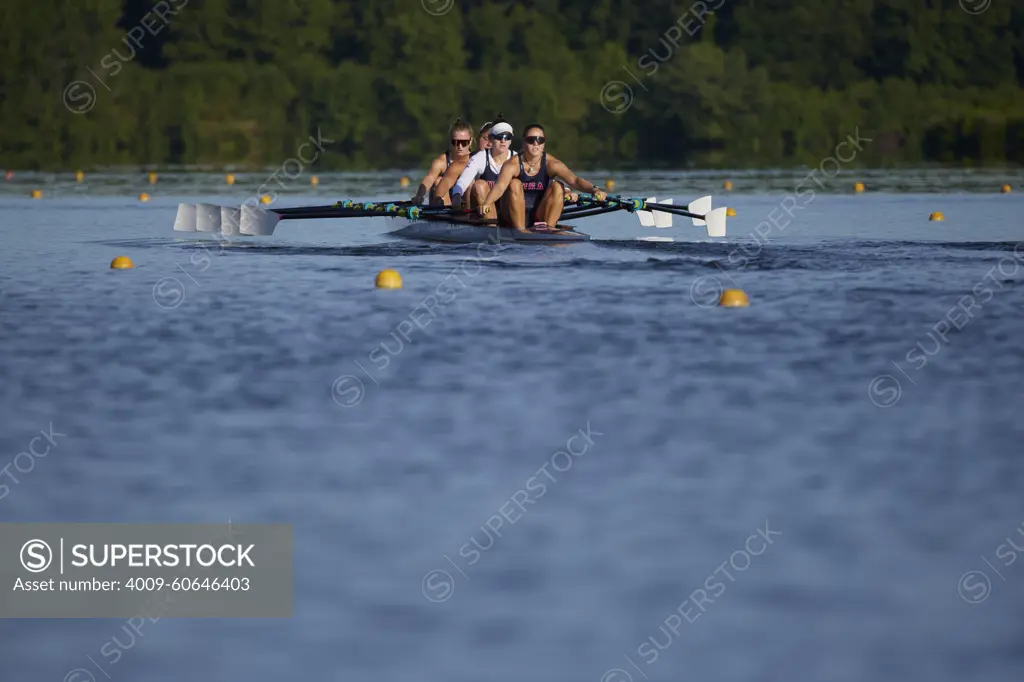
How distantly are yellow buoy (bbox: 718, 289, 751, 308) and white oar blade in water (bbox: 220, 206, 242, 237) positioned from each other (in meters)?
9.48

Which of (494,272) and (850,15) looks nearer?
(494,272)

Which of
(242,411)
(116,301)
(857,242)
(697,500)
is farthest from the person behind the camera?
(857,242)

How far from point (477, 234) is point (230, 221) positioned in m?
3.83

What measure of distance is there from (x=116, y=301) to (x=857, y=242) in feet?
30.8

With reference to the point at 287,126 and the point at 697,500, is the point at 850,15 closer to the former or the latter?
the point at 287,126

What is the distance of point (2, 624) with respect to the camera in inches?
265

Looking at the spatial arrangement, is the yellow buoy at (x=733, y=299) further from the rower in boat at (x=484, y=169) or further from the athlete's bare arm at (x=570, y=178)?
the rower in boat at (x=484, y=169)

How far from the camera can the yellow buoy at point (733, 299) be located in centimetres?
1502

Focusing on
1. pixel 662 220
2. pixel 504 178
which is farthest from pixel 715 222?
pixel 504 178

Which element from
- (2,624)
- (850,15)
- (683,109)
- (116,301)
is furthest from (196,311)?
(850,15)

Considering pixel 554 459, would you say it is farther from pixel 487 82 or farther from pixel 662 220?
pixel 487 82

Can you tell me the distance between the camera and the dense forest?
62.1 metres

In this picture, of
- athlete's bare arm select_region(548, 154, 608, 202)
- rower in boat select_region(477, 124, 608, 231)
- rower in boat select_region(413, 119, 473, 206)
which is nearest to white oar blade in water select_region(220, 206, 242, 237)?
rower in boat select_region(413, 119, 473, 206)

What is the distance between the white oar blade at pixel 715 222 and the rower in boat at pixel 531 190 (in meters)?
1.71
